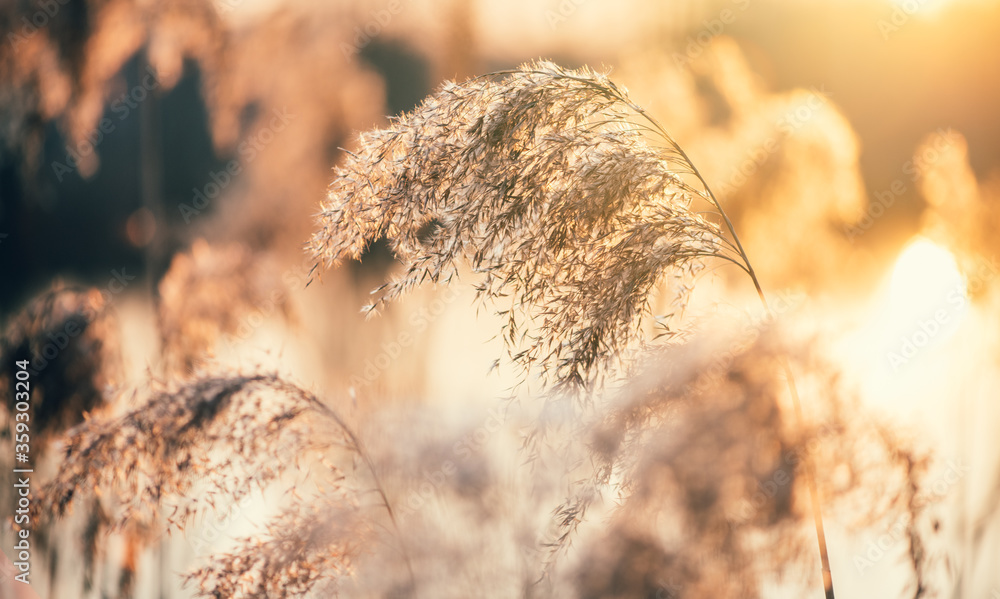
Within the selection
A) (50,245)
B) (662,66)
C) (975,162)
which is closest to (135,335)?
(50,245)

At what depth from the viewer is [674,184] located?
5.60 ft

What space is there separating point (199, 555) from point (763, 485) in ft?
6.48

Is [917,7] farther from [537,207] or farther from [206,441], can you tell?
[206,441]

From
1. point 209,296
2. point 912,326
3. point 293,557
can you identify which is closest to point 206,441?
point 293,557

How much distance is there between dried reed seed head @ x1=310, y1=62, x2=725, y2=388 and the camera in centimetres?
163

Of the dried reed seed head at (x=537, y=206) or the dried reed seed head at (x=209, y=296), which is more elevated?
the dried reed seed head at (x=209, y=296)

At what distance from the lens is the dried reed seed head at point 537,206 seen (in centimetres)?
163

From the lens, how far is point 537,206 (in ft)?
5.44

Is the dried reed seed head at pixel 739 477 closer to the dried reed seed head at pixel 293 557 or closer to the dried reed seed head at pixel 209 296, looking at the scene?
the dried reed seed head at pixel 293 557

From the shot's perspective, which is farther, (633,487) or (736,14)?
(736,14)

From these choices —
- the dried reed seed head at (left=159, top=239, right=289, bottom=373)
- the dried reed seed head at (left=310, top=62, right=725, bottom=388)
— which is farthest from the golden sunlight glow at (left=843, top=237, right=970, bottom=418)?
the dried reed seed head at (left=159, top=239, right=289, bottom=373)

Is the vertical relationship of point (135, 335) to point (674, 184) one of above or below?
above

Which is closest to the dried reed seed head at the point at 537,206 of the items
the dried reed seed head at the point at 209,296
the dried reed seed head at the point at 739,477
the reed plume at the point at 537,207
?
the reed plume at the point at 537,207

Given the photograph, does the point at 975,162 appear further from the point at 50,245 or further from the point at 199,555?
the point at 50,245
